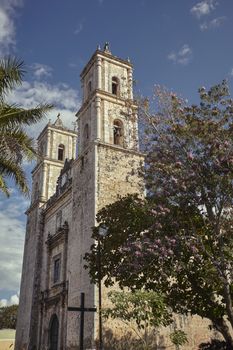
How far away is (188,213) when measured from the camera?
1045 cm

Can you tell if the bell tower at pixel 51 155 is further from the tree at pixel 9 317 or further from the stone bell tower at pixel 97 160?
the tree at pixel 9 317

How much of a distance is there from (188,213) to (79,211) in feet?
26.8

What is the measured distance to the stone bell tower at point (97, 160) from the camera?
16.1 metres

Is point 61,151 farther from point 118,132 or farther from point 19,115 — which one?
point 19,115

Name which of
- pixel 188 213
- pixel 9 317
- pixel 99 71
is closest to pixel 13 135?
pixel 188 213

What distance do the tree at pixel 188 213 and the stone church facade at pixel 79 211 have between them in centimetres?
430

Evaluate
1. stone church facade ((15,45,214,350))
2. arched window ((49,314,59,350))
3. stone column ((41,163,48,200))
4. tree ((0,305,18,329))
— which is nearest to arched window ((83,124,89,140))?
stone church facade ((15,45,214,350))

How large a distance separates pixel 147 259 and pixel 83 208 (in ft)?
26.2

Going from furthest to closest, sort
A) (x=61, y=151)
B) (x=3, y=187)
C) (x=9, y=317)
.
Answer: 1. (x=9, y=317)
2. (x=61, y=151)
3. (x=3, y=187)

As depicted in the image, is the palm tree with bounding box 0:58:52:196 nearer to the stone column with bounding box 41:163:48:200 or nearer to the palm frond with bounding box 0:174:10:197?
the palm frond with bounding box 0:174:10:197

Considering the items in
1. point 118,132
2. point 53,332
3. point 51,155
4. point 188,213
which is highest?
point 51,155

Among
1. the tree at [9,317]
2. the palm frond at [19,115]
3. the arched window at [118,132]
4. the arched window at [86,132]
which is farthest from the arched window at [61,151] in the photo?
the tree at [9,317]

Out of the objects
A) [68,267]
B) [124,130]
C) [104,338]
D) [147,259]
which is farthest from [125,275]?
[124,130]

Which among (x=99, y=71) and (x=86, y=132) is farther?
(x=99, y=71)
